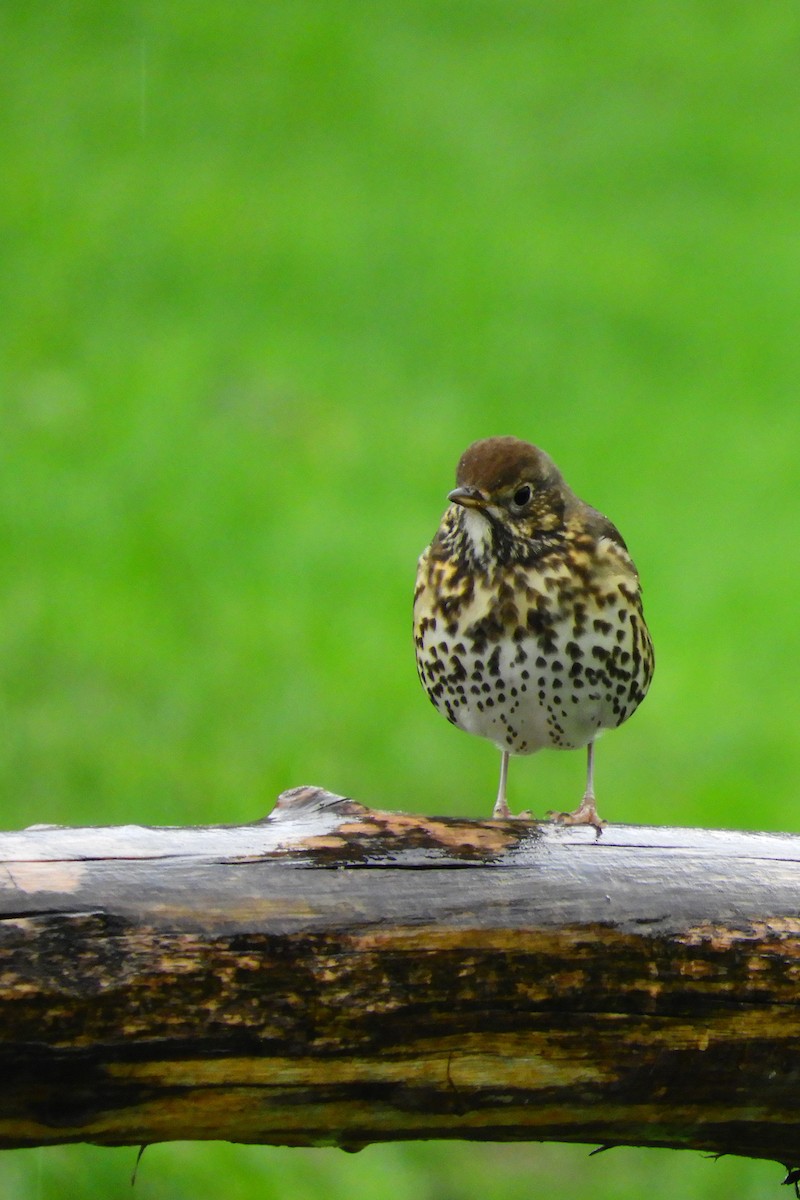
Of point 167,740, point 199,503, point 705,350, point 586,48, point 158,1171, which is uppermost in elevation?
point 586,48

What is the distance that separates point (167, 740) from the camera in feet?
25.6

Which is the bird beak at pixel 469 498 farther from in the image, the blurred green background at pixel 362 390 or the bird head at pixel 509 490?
the blurred green background at pixel 362 390

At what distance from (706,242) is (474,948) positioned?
10.0m

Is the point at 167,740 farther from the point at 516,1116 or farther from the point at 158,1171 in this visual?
the point at 516,1116

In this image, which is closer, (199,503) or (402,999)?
(402,999)

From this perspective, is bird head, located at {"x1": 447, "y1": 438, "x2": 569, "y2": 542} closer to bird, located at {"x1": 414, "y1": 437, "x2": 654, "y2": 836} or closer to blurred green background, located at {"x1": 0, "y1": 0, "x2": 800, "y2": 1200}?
bird, located at {"x1": 414, "y1": 437, "x2": 654, "y2": 836}

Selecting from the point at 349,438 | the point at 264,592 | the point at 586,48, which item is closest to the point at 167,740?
the point at 264,592

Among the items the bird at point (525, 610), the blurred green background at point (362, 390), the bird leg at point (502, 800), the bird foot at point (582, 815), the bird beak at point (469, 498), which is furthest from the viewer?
the blurred green background at point (362, 390)

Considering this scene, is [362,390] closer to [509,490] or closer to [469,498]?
[509,490]

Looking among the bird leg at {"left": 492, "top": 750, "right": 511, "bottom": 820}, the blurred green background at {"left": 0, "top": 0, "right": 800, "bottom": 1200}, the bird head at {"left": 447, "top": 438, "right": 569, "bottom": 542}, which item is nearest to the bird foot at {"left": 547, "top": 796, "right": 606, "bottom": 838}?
the bird leg at {"left": 492, "top": 750, "right": 511, "bottom": 820}

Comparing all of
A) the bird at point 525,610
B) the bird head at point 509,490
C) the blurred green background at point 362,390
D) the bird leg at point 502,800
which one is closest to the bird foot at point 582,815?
the bird at point 525,610

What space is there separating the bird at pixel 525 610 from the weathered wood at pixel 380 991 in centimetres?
99

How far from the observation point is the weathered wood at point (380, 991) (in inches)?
114

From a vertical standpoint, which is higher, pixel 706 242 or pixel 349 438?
pixel 706 242
